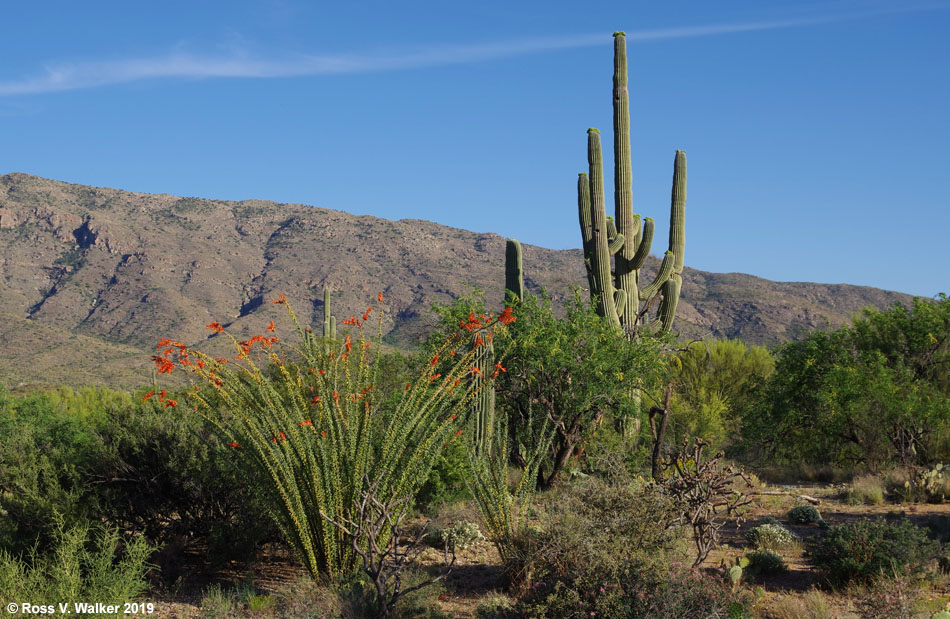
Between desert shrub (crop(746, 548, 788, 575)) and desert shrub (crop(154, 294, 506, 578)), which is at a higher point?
desert shrub (crop(154, 294, 506, 578))

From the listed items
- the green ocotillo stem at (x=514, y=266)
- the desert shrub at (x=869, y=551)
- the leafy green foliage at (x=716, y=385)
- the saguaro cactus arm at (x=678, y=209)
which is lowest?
the desert shrub at (x=869, y=551)

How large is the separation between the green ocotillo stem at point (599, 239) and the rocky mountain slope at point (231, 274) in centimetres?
4930

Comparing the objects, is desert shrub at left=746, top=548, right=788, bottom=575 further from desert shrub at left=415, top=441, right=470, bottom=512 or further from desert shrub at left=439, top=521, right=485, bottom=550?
desert shrub at left=415, top=441, right=470, bottom=512

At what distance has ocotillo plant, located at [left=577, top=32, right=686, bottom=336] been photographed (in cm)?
1839

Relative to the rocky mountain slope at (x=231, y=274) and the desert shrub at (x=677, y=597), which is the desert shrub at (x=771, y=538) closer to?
the desert shrub at (x=677, y=597)

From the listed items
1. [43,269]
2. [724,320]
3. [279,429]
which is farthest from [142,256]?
[279,429]

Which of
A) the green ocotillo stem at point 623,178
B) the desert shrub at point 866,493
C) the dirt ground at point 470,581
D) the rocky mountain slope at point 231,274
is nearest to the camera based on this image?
the dirt ground at point 470,581

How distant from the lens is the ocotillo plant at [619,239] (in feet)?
60.3

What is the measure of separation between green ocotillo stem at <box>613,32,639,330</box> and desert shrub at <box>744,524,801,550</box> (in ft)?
32.8

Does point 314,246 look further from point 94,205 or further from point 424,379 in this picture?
point 424,379

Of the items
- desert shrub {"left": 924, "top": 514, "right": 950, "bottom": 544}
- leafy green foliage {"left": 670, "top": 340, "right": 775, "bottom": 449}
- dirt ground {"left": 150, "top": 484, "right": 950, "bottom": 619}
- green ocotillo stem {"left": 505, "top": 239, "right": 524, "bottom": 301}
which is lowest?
dirt ground {"left": 150, "top": 484, "right": 950, "bottom": 619}

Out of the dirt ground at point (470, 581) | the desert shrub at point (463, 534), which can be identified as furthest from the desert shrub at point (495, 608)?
the desert shrub at point (463, 534)

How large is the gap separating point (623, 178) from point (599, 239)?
215 centimetres

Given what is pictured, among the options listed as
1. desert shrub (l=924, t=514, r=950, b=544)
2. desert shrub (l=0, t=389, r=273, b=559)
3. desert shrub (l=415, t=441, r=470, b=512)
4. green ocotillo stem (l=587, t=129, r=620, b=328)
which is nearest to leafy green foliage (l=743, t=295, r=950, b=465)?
green ocotillo stem (l=587, t=129, r=620, b=328)
